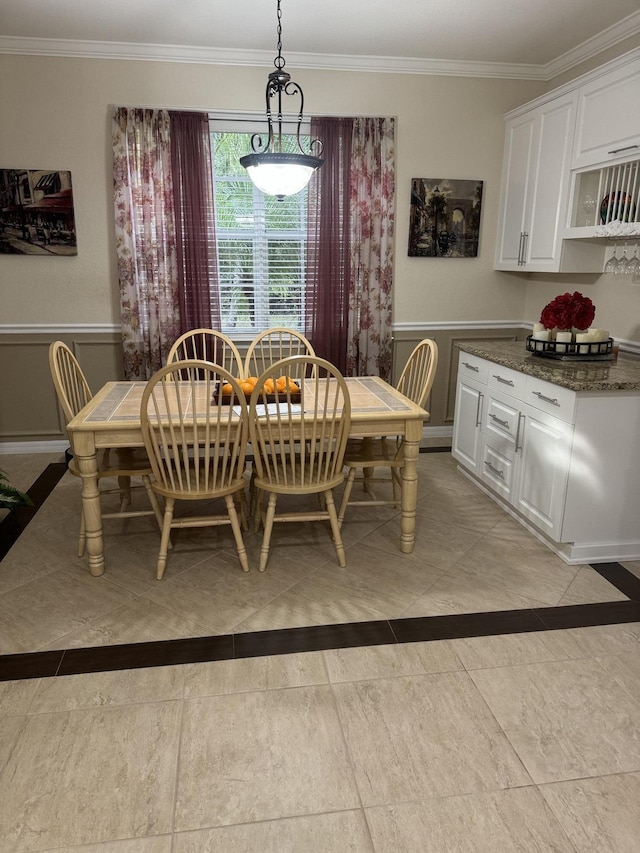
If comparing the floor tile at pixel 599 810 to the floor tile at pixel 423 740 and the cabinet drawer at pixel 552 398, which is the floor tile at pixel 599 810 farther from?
the cabinet drawer at pixel 552 398

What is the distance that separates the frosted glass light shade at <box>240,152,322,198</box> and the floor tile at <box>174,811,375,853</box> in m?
2.34

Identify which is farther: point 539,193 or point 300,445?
point 539,193

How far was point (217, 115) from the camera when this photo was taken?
4176mm

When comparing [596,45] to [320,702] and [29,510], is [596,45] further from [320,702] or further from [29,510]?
[29,510]

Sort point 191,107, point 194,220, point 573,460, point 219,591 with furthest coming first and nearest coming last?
point 194,220 < point 191,107 < point 573,460 < point 219,591

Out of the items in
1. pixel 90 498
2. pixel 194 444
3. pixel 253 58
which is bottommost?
pixel 90 498

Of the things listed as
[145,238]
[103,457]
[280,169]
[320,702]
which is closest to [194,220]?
[145,238]

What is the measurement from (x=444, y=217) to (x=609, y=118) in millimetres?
1460

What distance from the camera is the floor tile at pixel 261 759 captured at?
1.64 metres

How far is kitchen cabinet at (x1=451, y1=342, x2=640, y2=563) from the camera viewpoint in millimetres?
2770

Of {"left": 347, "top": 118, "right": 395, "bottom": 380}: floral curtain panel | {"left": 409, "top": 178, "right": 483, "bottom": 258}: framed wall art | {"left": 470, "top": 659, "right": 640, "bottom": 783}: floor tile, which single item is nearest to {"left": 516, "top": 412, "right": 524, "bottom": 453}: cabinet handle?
{"left": 470, "top": 659, "right": 640, "bottom": 783}: floor tile

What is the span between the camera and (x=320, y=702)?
6.66 feet

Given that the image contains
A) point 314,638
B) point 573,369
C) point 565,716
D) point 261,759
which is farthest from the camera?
point 573,369

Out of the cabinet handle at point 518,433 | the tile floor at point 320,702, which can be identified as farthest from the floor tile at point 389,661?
the cabinet handle at point 518,433
